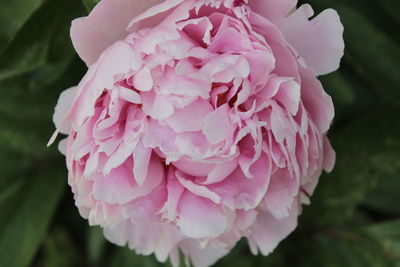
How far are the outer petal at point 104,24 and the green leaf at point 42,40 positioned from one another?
0.33 ft

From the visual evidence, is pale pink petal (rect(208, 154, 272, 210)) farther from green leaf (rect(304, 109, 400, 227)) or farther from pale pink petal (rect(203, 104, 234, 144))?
green leaf (rect(304, 109, 400, 227))

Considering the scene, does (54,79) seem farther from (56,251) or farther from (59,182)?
(56,251)

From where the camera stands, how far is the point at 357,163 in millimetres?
744

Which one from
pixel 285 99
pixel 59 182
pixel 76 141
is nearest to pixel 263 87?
pixel 285 99

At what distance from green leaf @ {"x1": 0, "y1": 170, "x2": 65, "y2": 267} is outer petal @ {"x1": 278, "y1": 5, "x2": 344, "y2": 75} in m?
0.42

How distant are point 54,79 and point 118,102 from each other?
250mm

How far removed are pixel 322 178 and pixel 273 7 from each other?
36 cm

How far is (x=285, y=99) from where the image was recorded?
18.4 inches

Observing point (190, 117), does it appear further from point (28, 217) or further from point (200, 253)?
point (28, 217)

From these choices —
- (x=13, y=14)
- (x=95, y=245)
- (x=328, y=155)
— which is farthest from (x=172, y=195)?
(x=95, y=245)

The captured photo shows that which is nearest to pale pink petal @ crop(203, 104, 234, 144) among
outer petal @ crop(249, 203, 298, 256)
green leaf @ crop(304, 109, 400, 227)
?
outer petal @ crop(249, 203, 298, 256)

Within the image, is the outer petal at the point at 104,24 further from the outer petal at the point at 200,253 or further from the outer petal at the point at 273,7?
the outer petal at the point at 200,253

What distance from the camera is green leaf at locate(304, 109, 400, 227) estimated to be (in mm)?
715

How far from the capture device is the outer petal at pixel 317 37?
479mm
